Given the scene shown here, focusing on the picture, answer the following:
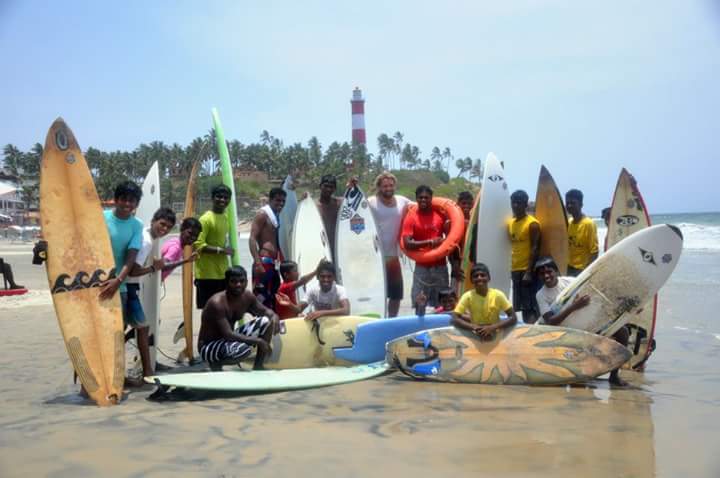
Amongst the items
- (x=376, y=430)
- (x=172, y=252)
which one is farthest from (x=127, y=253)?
(x=376, y=430)

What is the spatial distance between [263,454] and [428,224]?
11.2ft

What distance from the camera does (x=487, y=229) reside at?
250 inches

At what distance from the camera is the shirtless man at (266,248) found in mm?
6187

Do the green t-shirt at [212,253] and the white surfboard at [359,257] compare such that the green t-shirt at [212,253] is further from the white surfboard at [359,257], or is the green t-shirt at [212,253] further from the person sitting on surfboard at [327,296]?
the white surfboard at [359,257]

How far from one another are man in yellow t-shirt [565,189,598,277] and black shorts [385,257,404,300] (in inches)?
65.5

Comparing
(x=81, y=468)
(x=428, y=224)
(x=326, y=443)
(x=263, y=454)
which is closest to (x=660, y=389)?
(x=428, y=224)

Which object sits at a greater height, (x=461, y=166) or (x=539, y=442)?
(x=461, y=166)

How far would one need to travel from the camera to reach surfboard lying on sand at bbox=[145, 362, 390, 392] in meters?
4.51

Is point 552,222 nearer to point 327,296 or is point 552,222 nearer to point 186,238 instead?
point 327,296

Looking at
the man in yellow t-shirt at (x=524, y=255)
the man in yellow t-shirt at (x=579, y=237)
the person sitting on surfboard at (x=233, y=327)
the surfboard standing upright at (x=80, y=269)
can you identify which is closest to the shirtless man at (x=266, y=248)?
A: the person sitting on surfboard at (x=233, y=327)

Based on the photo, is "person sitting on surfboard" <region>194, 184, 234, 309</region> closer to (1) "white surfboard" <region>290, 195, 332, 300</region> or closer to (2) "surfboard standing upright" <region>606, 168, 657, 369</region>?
(1) "white surfboard" <region>290, 195, 332, 300</region>

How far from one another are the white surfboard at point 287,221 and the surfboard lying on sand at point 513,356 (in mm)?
2235

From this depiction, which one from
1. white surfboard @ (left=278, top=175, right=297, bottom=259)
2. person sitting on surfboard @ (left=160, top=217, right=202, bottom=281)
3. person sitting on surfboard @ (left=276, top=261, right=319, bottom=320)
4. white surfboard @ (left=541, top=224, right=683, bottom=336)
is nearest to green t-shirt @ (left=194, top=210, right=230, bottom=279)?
person sitting on surfboard @ (left=160, top=217, right=202, bottom=281)

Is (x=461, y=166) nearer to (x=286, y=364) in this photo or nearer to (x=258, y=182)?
(x=258, y=182)
